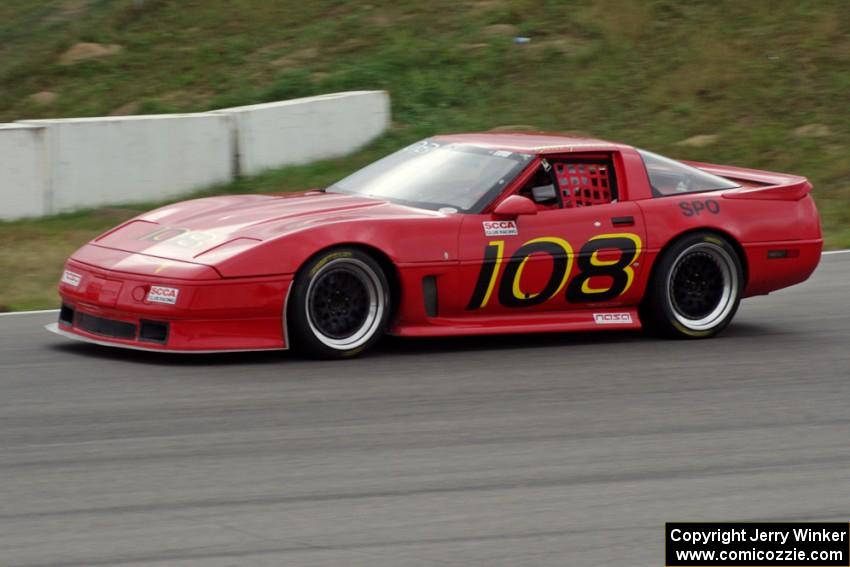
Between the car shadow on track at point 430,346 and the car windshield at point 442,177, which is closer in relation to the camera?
the car shadow on track at point 430,346

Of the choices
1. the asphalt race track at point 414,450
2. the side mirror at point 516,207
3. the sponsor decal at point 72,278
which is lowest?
the asphalt race track at point 414,450

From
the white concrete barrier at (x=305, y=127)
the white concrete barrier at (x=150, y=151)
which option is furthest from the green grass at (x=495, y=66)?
the white concrete barrier at (x=150, y=151)

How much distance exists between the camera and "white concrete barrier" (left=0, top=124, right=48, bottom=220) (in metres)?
12.2

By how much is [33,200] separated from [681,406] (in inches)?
296

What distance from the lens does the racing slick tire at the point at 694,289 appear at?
845 centimetres

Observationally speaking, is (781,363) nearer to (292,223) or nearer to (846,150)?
(292,223)

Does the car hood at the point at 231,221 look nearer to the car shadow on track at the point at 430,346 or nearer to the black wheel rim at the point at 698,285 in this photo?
the car shadow on track at the point at 430,346

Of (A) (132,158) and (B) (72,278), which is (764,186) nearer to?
(B) (72,278)

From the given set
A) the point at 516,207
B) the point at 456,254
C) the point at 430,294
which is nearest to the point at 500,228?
the point at 516,207

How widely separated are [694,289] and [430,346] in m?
1.71

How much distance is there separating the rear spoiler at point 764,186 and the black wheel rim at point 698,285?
1.49 ft

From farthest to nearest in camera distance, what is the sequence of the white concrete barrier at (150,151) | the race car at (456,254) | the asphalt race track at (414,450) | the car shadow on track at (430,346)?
the white concrete barrier at (150,151) < the car shadow on track at (430,346) < the race car at (456,254) < the asphalt race track at (414,450)

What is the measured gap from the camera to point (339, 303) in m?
7.56

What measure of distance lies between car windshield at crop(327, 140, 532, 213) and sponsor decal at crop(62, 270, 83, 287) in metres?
1.75
